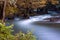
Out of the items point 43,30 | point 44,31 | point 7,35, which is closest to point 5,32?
point 7,35

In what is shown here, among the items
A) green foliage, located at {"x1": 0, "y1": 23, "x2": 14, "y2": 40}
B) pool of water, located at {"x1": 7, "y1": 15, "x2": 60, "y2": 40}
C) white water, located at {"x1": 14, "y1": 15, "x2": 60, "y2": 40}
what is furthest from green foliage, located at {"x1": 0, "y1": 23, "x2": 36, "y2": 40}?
white water, located at {"x1": 14, "y1": 15, "x2": 60, "y2": 40}

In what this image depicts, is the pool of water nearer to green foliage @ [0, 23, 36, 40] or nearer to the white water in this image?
the white water

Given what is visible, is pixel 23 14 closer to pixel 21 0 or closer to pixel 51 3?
pixel 21 0

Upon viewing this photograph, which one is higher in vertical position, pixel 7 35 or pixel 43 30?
pixel 7 35

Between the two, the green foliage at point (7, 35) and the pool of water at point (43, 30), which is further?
the pool of water at point (43, 30)

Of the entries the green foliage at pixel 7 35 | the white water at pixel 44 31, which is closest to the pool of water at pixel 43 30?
the white water at pixel 44 31

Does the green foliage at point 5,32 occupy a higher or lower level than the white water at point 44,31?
higher

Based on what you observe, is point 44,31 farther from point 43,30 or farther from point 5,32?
point 5,32

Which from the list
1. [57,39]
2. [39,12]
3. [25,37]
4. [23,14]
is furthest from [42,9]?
[25,37]

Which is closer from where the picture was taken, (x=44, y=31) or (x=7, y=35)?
(x=7, y=35)

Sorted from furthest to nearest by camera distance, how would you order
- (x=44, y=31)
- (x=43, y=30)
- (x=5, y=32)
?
(x=43, y=30) → (x=44, y=31) → (x=5, y=32)

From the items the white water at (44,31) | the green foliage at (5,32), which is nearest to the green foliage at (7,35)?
the green foliage at (5,32)

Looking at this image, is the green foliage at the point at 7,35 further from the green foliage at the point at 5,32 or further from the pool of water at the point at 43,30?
the pool of water at the point at 43,30

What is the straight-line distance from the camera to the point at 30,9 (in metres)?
20.8
